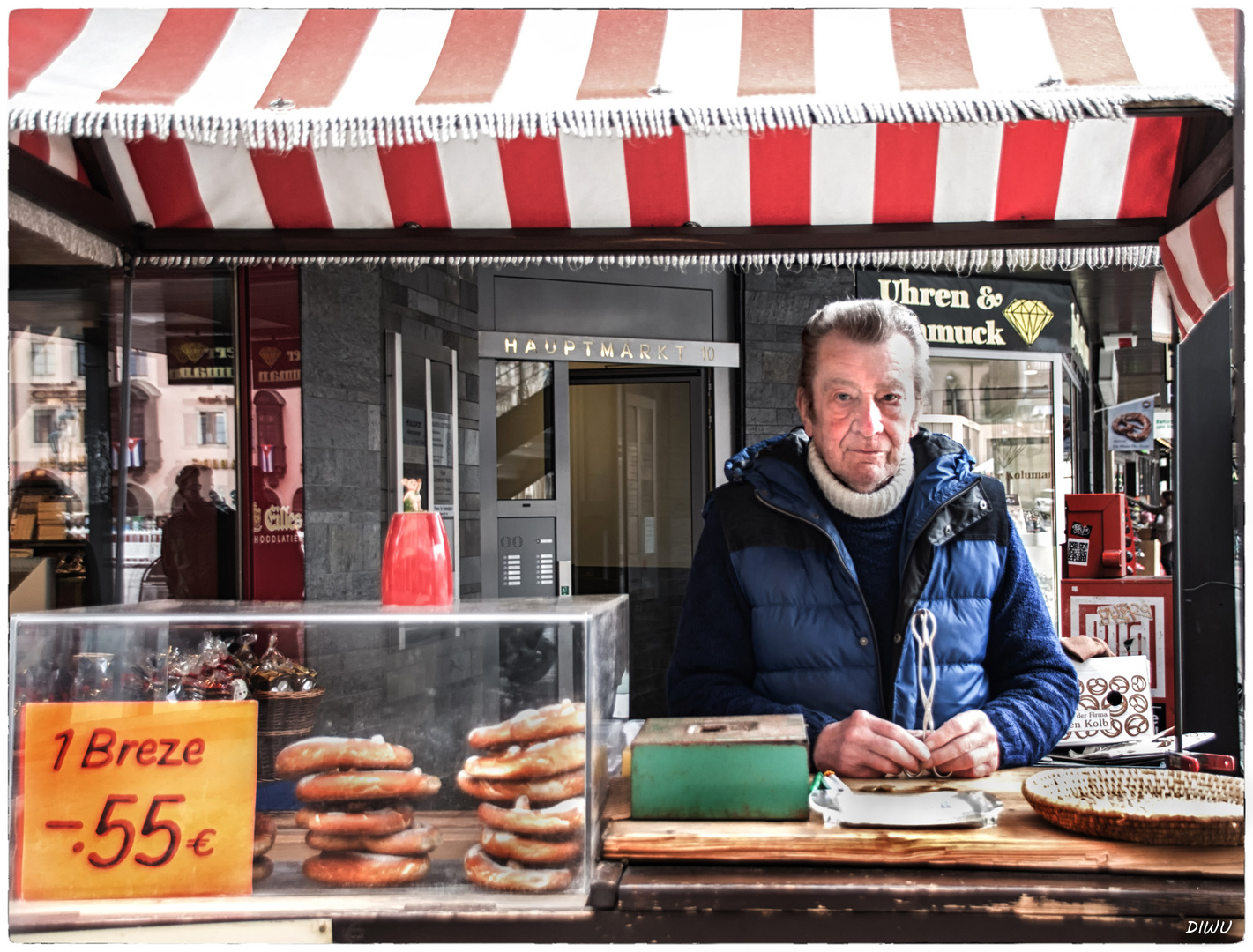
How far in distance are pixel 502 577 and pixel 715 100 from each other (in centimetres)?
425

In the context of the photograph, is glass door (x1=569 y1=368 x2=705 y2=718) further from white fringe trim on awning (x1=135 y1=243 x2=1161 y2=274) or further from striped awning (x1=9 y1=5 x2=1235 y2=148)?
striped awning (x1=9 y1=5 x2=1235 y2=148)

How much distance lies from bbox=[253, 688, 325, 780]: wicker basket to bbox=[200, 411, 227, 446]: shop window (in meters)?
3.23

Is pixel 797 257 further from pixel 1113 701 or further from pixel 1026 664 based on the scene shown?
pixel 1113 701

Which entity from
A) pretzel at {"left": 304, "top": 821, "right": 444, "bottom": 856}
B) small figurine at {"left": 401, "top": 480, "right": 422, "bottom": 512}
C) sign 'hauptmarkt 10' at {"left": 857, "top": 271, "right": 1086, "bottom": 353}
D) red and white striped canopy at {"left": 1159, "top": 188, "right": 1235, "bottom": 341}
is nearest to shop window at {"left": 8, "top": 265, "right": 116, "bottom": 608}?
small figurine at {"left": 401, "top": 480, "right": 422, "bottom": 512}

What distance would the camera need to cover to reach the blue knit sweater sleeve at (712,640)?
2133 mm

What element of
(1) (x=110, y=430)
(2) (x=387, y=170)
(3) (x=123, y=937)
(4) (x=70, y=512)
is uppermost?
(2) (x=387, y=170)

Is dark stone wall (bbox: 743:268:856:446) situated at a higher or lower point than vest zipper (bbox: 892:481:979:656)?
higher

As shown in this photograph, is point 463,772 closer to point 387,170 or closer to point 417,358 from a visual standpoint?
point 387,170

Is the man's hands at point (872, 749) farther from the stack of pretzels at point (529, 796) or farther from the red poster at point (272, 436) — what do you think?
the red poster at point (272, 436)

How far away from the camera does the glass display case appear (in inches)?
55.7

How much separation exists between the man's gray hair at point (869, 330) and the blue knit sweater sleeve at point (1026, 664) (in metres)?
0.40

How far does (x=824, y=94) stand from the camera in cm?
168

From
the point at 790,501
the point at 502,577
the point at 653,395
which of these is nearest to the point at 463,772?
the point at 790,501

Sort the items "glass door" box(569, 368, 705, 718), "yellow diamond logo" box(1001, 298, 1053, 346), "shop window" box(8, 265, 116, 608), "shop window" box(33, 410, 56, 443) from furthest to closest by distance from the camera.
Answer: "yellow diamond logo" box(1001, 298, 1053, 346), "glass door" box(569, 368, 705, 718), "shop window" box(33, 410, 56, 443), "shop window" box(8, 265, 116, 608)
